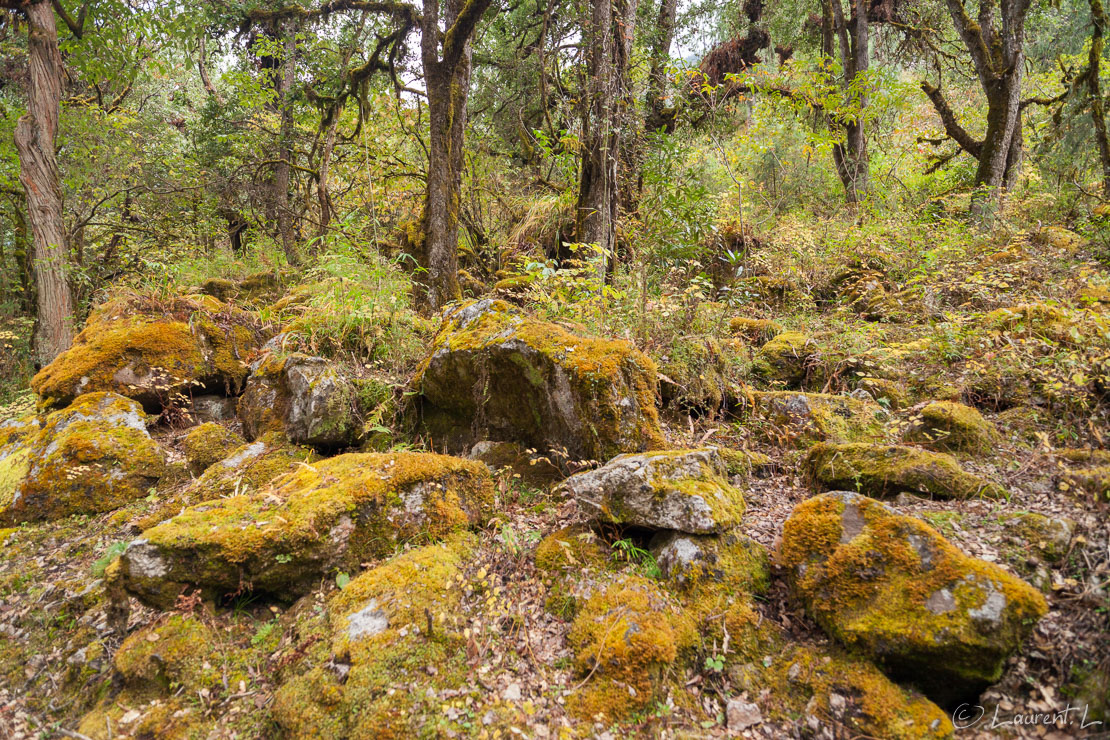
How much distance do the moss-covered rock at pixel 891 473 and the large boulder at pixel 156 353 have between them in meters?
6.56

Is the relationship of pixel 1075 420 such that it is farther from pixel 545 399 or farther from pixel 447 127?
pixel 447 127

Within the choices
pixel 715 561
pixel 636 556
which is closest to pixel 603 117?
pixel 636 556

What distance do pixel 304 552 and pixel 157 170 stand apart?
12.5m

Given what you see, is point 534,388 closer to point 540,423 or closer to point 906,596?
point 540,423

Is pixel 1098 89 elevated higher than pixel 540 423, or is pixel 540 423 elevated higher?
pixel 1098 89

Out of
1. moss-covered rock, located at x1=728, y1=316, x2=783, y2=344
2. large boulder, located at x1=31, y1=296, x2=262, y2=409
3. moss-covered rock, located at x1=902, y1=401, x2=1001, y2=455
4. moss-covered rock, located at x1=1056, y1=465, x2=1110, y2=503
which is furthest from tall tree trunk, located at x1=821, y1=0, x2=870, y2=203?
large boulder, located at x1=31, y1=296, x2=262, y2=409

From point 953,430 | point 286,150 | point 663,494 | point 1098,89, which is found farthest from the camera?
point 286,150

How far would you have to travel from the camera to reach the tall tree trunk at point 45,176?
25.1ft

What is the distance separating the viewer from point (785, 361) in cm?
584

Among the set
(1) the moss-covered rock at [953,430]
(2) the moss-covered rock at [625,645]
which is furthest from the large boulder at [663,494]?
(1) the moss-covered rock at [953,430]

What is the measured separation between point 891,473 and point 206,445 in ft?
20.6

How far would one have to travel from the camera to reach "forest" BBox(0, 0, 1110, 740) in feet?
8.55

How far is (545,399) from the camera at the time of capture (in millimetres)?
4375

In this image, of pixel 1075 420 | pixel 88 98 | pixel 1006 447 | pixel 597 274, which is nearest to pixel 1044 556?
pixel 1006 447
